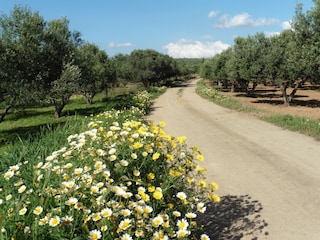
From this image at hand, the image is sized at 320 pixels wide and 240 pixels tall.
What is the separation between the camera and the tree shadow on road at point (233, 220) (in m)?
5.25

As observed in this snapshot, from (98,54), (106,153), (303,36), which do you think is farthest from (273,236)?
(98,54)

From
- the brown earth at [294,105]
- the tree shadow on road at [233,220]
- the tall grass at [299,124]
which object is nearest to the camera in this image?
the tree shadow on road at [233,220]

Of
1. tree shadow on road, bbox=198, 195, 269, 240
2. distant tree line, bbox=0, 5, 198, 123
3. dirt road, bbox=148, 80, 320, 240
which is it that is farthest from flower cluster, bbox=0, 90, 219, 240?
distant tree line, bbox=0, 5, 198, 123

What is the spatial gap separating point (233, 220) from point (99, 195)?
124 inches

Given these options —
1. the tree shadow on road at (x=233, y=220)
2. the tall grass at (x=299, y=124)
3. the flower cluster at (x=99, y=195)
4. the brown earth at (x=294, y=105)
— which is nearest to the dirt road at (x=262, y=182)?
the tree shadow on road at (x=233, y=220)

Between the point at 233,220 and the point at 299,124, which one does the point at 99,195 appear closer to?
the point at 233,220

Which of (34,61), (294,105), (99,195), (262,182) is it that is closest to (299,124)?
(262,182)

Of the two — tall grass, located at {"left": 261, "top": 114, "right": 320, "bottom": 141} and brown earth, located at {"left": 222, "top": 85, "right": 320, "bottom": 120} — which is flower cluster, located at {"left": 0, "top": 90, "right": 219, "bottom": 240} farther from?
brown earth, located at {"left": 222, "top": 85, "right": 320, "bottom": 120}

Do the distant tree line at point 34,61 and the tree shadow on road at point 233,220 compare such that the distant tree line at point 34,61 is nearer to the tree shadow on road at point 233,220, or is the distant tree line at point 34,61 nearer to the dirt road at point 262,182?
the dirt road at point 262,182

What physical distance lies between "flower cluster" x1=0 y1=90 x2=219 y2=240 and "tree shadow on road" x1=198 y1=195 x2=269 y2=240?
1363 millimetres

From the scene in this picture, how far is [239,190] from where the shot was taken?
726 cm

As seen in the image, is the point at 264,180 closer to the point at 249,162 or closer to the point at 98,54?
the point at 249,162

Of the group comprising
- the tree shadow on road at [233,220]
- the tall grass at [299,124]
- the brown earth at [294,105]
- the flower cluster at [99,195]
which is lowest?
the brown earth at [294,105]

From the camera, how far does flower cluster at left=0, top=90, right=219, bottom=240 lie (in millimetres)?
2945
